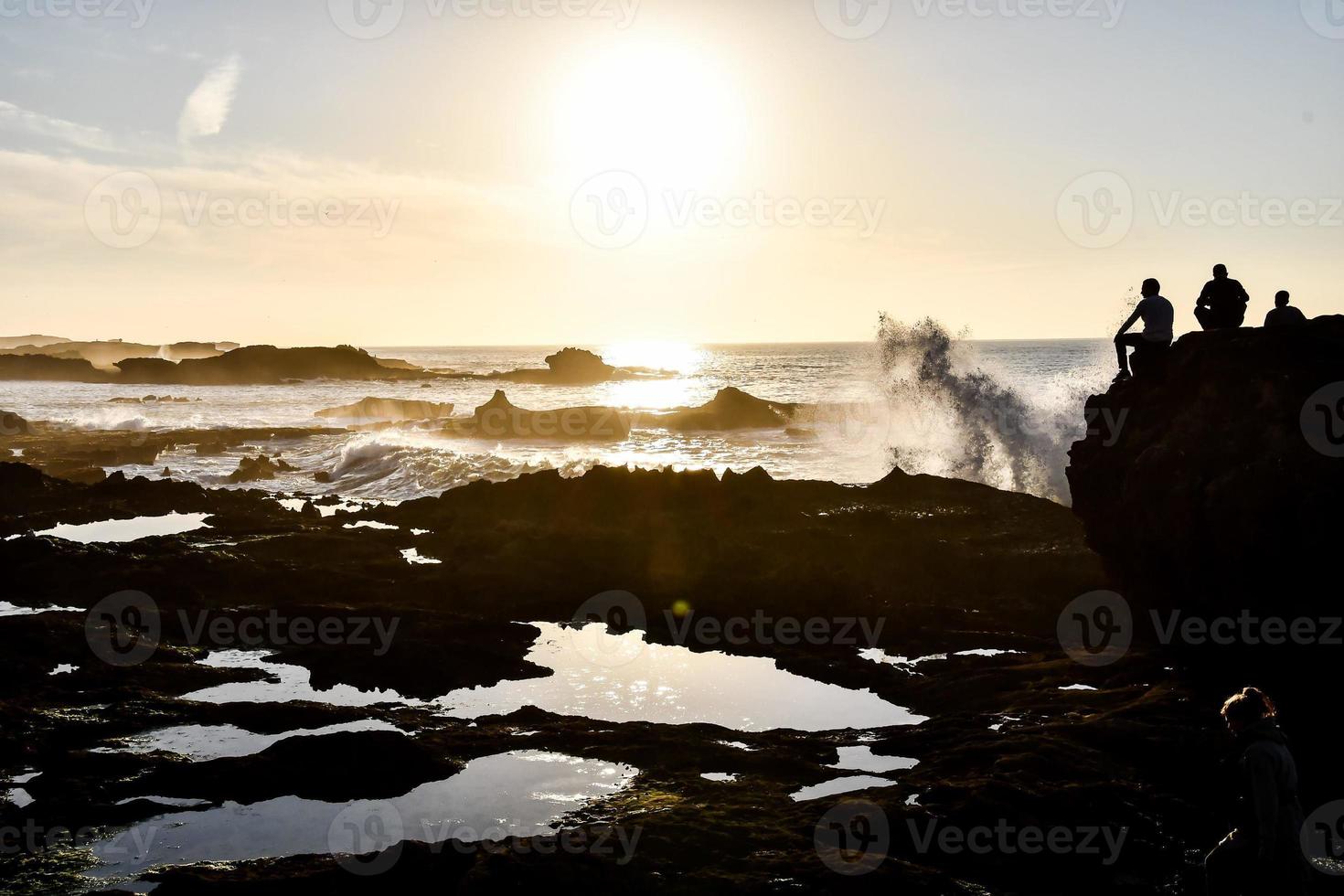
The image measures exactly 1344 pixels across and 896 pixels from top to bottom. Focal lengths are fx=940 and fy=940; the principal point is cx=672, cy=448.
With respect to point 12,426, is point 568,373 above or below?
above

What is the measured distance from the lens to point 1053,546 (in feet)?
56.5

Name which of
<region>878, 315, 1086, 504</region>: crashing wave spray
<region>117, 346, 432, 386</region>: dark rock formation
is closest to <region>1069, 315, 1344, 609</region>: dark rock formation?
<region>878, 315, 1086, 504</region>: crashing wave spray

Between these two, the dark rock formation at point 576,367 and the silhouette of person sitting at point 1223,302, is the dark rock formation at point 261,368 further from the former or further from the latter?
the silhouette of person sitting at point 1223,302

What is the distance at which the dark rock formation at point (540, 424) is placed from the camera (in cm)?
4894

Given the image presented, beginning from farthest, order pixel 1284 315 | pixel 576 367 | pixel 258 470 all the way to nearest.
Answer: pixel 576 367
pixel 258 470
pixel 1284 315

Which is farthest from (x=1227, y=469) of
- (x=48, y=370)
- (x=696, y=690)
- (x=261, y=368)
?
(x=48, y=370)

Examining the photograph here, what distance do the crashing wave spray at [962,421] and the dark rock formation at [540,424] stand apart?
15.9m

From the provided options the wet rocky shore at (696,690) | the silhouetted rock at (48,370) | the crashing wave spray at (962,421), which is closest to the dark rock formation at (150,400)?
the silhouetted rock at (48,370)

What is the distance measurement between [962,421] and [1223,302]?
20.6 metres

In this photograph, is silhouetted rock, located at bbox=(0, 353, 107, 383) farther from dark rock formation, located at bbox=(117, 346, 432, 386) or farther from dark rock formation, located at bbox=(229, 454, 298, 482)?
dark rock formation, located at bbox=(229, 454, 298, 482)

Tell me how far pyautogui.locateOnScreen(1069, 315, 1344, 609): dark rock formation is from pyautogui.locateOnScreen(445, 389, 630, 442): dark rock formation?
35353 millimetres

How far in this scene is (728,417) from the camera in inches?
2042

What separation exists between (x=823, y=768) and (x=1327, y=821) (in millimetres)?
4031

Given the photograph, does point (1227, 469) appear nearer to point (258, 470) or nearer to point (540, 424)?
point (258, 470)
